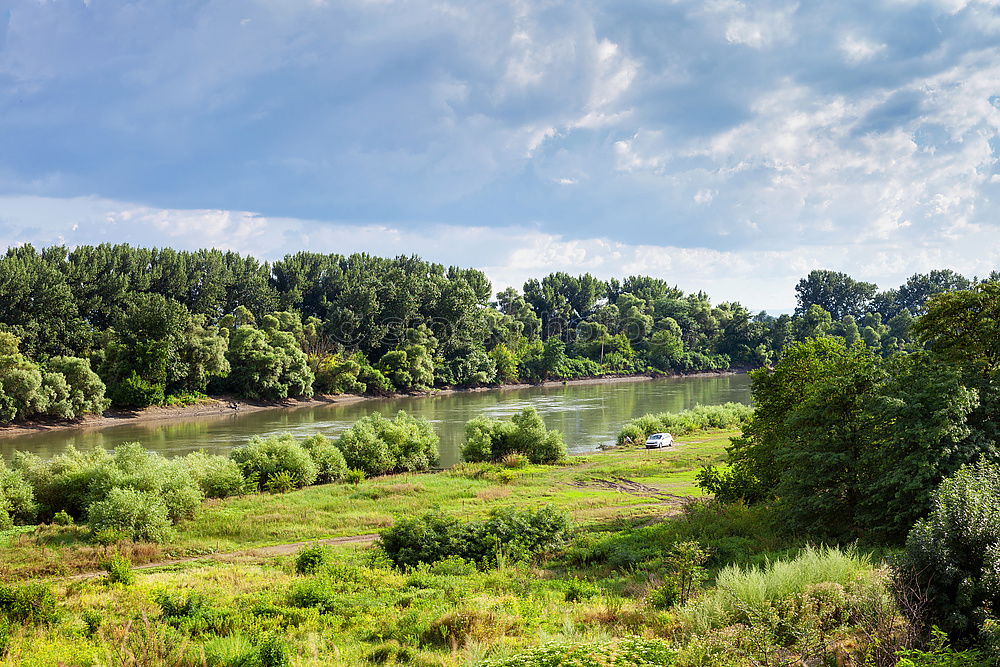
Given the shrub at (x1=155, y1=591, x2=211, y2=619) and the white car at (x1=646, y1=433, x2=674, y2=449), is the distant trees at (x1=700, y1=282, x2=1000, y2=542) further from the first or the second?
the white car at (x1=646, y1=433, x2=674, y2=449)

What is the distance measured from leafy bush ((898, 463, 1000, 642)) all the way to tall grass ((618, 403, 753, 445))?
135 ft

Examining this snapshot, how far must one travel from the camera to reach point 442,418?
6825 cm

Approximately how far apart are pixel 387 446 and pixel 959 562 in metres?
32.6

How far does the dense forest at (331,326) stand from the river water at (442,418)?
526cm

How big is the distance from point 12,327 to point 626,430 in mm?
63456

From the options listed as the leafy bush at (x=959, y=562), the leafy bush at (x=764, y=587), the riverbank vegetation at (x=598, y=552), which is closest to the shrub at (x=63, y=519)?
the riverbank vegetation at (x=598, y=552)

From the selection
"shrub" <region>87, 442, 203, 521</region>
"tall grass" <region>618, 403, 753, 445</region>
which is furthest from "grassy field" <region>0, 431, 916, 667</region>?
"tall grass" <region>618, 403, 753, 445</region>

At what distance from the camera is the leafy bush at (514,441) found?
41594 millimetres

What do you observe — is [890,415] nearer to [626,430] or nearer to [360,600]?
[360,600]

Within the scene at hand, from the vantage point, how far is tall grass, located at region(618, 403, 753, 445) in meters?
52.5

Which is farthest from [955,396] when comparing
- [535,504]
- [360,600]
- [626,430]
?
[626,430]

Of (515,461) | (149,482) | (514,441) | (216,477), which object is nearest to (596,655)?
(149,482)

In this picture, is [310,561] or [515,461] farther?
[515,461]

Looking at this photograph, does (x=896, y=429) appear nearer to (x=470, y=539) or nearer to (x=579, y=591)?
(x=579, y=591)
